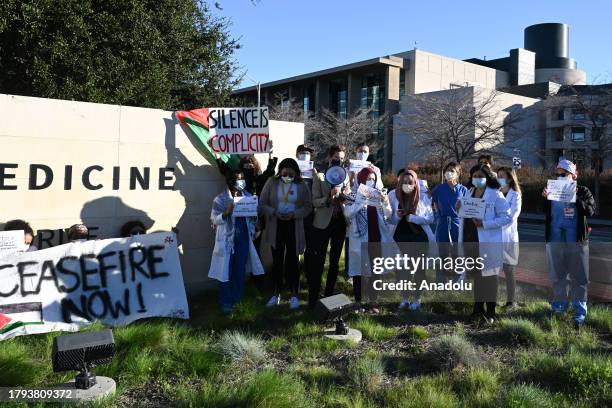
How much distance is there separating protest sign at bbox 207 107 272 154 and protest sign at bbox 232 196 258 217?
1.03 metres

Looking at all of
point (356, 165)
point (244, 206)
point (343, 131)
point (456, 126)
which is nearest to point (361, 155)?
point (356, 165)

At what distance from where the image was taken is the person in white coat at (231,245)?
21.6 ft

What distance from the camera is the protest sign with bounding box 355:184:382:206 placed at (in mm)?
6379

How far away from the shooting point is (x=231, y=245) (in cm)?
663

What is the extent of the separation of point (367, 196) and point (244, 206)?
152 centimetres

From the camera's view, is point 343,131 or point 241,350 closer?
point 241,350

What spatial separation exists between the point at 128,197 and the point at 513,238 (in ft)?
16.5

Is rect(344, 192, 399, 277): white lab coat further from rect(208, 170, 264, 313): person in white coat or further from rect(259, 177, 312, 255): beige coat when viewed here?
rect(208, 170, 264, 313): person in white coat

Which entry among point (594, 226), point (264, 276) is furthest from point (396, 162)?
point (264, 276)

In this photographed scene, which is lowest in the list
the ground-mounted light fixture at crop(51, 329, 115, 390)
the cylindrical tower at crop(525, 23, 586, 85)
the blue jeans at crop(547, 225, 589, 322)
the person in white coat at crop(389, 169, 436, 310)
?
the ground-mounted light fixture at crop(51, 329, 115, 390)

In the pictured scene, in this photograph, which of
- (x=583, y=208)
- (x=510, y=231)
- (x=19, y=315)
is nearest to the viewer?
(x=19, y=315)

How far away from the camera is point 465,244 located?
659cm

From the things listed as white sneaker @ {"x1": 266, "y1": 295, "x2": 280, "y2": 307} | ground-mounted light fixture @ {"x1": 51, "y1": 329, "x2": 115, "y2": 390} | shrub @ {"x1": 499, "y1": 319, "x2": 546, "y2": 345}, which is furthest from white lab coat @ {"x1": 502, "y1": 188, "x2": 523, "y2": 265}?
ground-mounted light fixture @ {"x1": 51, "y1": 329, "x2": 115, "y2": 390}

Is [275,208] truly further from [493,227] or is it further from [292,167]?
[493,227]
